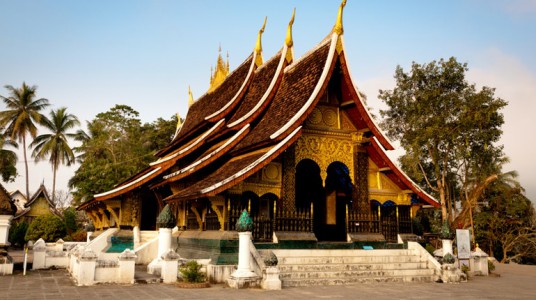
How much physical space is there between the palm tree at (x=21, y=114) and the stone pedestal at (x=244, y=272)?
35295 millimetres

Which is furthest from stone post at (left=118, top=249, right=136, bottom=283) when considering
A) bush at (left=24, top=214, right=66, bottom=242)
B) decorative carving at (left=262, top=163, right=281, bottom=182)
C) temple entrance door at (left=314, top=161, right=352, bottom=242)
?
bush at (left=24, top=214, right=66, bottom=242)

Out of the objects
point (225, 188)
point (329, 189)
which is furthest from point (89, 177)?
point (225, 188)

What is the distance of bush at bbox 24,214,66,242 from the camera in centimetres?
2489

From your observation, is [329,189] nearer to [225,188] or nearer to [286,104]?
[286,104]

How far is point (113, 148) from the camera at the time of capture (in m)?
35.3

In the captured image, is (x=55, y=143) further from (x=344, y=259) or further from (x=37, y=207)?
(x=344, y=259)

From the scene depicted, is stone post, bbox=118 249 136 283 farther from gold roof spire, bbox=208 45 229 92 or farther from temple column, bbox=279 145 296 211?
gold roof spire, bbox=208 45 229 92

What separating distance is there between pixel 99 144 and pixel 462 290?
31508 millimetres

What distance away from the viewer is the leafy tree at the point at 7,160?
123 ft

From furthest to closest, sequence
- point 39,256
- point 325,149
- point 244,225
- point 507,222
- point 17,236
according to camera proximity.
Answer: point 17,236
point 507,222
point 39,256
point 325,149
point 244,225

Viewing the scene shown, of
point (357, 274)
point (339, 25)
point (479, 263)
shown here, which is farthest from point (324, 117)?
point (479, 263)

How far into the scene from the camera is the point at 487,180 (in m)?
27.0

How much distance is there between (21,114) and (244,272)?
3626 centimetres

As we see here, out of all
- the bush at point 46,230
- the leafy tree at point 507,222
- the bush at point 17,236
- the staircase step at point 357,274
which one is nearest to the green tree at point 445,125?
the leafy tree at point 507,222
